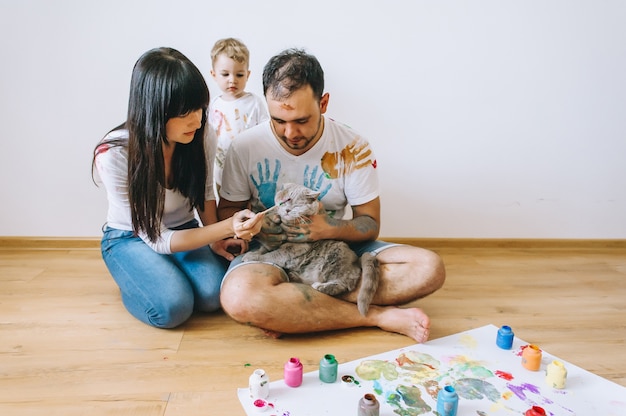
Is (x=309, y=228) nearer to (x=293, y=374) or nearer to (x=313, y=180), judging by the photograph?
(x=313, y=180)

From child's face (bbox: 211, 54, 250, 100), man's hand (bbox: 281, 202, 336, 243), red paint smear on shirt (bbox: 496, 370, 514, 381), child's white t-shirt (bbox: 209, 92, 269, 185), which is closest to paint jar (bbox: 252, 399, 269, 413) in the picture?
man's hand (bbox: 281, 202, 336, 243)

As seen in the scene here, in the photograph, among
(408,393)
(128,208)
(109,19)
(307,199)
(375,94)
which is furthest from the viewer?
(375,94)

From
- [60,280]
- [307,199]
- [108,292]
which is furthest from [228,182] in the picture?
[60,280]

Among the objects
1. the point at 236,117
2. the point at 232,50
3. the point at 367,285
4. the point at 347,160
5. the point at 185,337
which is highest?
the point at 232,50

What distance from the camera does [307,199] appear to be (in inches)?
54.0

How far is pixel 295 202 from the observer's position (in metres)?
1.37

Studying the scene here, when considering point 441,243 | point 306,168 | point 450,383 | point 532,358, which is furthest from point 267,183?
point 441,243

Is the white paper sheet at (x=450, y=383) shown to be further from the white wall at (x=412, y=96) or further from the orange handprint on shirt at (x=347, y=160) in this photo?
the white wall at (x=412, y=96)

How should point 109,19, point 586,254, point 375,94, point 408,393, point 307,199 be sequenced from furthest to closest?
point 586,254
point 375,94
point 109,19
point 307,199
point 408,393

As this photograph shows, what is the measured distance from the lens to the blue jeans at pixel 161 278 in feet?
4.62

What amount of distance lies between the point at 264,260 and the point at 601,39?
2.01 metres

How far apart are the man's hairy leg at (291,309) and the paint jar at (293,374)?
0.22 meters

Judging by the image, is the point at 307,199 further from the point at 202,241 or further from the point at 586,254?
the point at 586,254

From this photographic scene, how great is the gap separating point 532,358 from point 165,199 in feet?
4.03
